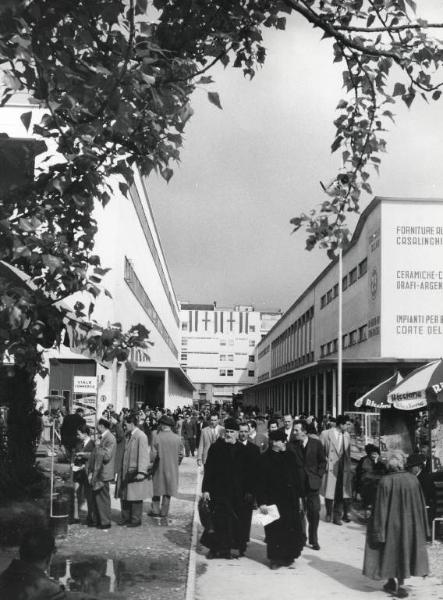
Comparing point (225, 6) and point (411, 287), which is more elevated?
point (411, 287)

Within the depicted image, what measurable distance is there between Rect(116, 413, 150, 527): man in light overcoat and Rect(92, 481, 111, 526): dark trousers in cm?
43

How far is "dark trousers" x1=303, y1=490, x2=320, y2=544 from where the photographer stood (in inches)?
472

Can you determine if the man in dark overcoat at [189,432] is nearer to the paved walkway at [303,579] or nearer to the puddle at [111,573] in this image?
the paved walkway at [303,579]

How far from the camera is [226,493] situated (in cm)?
1137

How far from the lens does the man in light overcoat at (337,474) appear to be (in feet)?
48.2

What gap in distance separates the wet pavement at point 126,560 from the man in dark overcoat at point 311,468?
6.02 ft

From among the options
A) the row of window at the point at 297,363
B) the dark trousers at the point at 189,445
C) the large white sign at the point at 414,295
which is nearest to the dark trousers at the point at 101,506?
the dark trousers at the point at 189,445

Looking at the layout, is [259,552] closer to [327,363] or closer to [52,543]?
[52,543]

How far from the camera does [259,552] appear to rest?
11.8m

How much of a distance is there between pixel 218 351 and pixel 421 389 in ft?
352

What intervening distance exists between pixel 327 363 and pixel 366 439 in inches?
651

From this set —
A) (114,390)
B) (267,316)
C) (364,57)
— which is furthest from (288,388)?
(267,316)

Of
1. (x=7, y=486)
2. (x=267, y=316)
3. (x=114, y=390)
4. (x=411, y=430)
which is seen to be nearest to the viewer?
(x=7, y=486)

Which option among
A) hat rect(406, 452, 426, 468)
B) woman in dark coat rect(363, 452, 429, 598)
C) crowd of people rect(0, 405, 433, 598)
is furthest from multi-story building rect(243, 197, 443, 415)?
woman in dark coat rect(363, 452, 429, 598)
